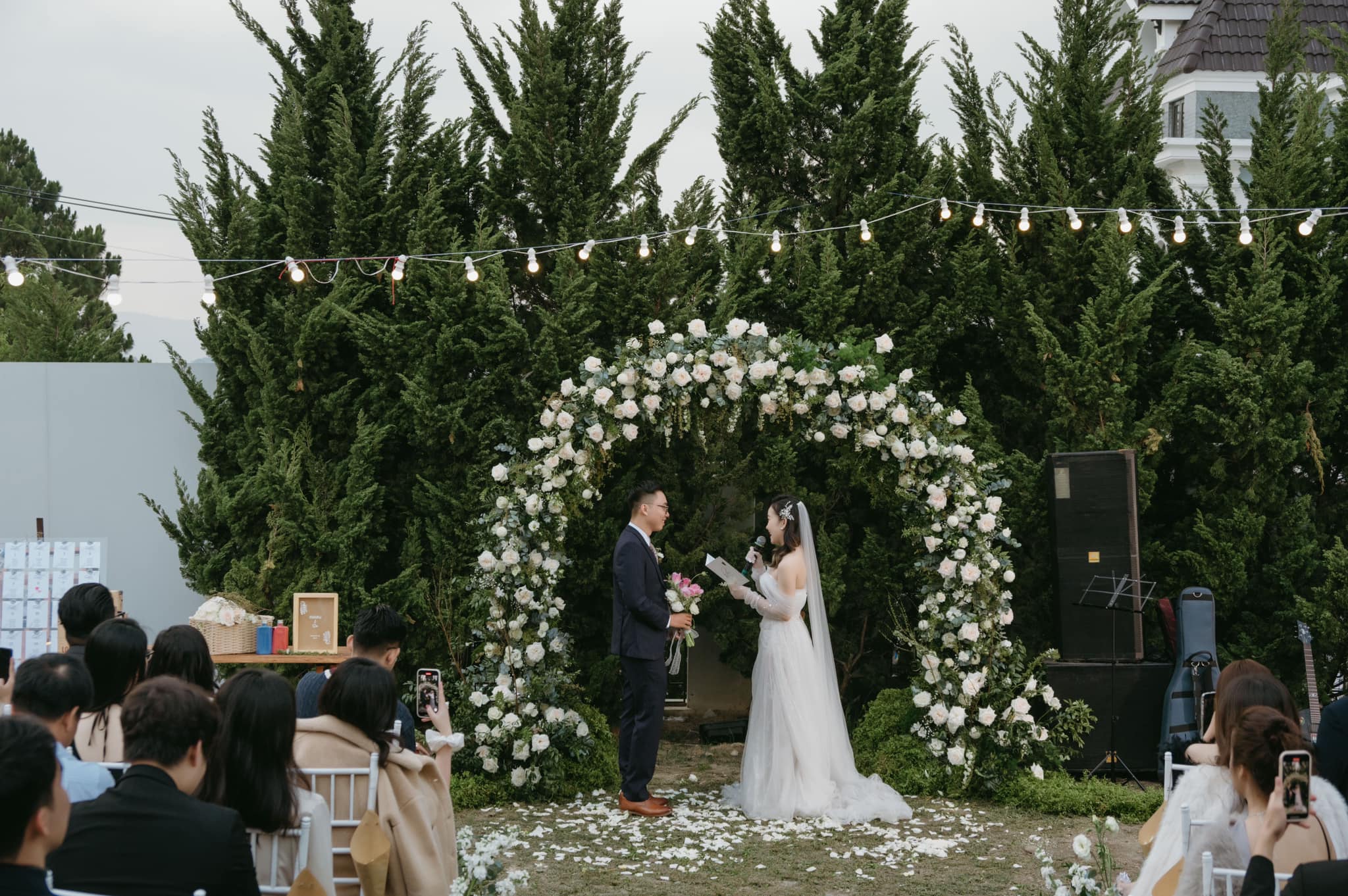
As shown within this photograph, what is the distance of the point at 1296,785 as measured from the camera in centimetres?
249

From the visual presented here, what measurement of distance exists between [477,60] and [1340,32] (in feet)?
19.1

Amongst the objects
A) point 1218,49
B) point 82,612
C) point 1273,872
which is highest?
point 1218,49

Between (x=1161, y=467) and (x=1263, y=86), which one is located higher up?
(x=1263, y=86)

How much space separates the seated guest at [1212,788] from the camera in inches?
132

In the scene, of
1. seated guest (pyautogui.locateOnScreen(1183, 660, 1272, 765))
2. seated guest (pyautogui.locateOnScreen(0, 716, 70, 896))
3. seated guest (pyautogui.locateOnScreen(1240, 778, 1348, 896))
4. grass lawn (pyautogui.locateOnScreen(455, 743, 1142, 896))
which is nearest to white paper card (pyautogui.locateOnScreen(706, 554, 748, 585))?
grass lawn (pyautogui.locateOnScreen(455, 743, 1142, 896))

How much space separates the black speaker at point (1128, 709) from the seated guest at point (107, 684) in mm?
5122

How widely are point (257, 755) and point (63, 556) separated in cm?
544

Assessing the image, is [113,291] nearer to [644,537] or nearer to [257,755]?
[644,537]

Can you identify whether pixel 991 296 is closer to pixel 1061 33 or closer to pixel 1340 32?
pixel 1061 33

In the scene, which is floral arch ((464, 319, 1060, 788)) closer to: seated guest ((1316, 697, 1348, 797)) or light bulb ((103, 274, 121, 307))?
light bulb ((103, 274, 121, 307))

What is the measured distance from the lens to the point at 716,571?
6832 millimetres

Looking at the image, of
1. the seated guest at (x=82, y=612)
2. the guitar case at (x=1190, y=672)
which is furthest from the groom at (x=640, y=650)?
the guitar case at (x=1190, y=672)

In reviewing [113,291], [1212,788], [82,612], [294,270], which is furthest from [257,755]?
[294,270]

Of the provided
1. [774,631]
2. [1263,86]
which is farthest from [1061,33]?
[774,631]
